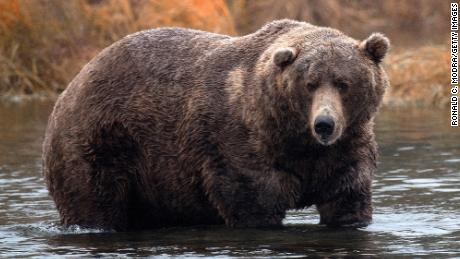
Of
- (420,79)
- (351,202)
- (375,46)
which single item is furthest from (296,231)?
(420,79)

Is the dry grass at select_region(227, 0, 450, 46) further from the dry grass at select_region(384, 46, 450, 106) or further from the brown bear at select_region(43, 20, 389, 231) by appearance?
the brown bear at select_region(43, 20, 389, 231)

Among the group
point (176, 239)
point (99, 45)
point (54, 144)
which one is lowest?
point (176, 239)

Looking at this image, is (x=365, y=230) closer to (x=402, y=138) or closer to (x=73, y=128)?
(x=73, y=128)

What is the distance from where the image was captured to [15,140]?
18.6 metres

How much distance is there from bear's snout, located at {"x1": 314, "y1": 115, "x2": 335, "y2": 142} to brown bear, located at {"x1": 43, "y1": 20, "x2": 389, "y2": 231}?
0.01 metres

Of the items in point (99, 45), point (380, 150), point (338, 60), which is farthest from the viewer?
point (99, 45)

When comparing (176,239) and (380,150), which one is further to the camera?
(380,150)

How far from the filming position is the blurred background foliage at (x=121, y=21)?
Result: 83.2 feet

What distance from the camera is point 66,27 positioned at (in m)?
26.6

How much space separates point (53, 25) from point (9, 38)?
85 cm

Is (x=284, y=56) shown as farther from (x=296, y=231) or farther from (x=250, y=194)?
(x=296, y=231)

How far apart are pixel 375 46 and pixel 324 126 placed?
0.84 metres

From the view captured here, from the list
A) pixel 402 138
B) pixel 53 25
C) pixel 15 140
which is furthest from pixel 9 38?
pixel 402 138

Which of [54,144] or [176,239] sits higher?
[54,144]
